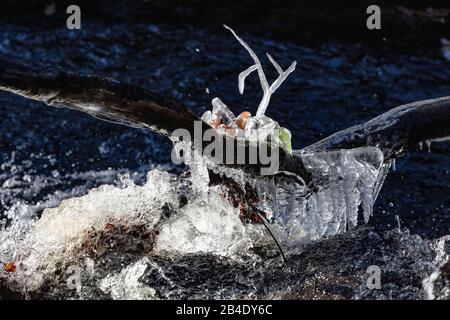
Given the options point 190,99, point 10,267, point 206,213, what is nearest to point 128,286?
point 10,267

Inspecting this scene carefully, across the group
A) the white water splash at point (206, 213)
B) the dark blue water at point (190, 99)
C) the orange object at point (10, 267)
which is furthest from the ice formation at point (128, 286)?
the dark blue water at point (190, 99)

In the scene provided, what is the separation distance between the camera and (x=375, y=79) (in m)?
6.91

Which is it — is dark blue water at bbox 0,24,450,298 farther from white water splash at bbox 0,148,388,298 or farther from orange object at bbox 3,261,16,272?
orange object at bbox 3,261,16,272

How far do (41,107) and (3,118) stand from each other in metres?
0.36

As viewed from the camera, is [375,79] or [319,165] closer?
[319,165]

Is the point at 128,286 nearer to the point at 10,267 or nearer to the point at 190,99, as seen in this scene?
the point at 10,267

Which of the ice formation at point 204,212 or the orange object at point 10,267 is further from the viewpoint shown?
the ice formation at point 204,212

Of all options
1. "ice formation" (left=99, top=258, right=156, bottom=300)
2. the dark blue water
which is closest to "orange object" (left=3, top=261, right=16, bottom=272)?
"ice formation" (left=99, top=258, right=156, bottom=300)

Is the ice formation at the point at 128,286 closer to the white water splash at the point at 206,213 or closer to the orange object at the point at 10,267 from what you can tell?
the white water splash at the point at 206,213

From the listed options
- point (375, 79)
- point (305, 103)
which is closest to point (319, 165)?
point (305, 103)

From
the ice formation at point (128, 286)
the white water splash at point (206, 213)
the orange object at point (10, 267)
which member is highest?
the white water splash at point (206, 213)

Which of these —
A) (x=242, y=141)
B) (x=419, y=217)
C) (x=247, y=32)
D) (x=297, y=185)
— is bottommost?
(x=419, y=217)
